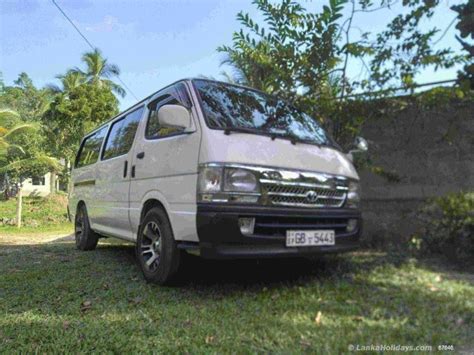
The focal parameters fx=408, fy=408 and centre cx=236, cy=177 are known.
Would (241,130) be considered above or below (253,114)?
below

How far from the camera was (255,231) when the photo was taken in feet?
10.6

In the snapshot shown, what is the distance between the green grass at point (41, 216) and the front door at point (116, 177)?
11.6m

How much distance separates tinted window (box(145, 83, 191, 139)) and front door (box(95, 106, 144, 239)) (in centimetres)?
38

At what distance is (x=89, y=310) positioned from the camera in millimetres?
3260

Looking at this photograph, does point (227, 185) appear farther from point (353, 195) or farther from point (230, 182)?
point (353, 195)

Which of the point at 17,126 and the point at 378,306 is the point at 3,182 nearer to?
the point at 17,126

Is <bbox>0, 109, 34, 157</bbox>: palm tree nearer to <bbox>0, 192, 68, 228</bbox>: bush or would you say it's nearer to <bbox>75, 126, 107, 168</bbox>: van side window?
<bbox>0, 192, 68, 228</bbox>: bush

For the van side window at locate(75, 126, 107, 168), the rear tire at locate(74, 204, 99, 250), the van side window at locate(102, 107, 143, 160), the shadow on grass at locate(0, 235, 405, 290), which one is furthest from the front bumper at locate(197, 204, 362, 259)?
the rear tire at locate(74, 204, 99, 250)

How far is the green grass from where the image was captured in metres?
16.7

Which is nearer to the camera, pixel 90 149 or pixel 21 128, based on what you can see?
pixel 90 149

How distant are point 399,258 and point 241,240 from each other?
2.29 metres

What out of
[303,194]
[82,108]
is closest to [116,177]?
[303,194]

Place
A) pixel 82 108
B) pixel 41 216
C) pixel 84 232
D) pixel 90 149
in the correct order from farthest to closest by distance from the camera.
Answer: pixel 41 216, pixel 82 108, pixel 90 149, pixel 84 232

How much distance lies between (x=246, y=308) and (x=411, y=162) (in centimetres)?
328
